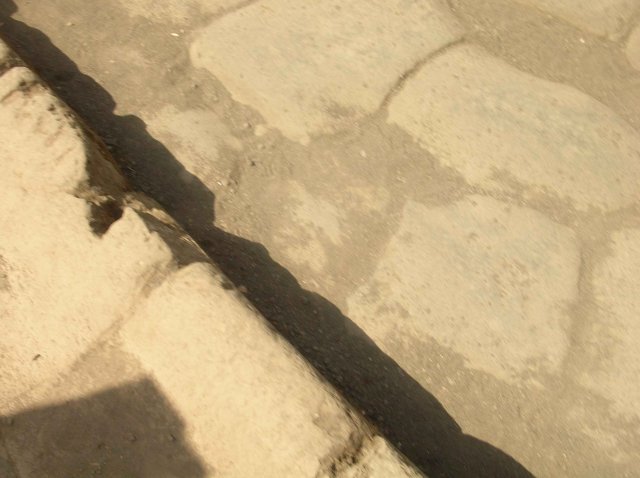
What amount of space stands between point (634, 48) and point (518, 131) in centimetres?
61

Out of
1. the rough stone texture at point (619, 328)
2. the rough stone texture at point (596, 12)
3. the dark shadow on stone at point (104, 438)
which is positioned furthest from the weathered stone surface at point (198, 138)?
the rough stone texture at point (596, 12)

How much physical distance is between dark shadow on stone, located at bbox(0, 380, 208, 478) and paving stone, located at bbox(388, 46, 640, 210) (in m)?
1.10

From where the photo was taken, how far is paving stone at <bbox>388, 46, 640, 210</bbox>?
2.09 m

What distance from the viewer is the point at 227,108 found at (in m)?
2.12

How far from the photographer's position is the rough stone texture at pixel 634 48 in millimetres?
2414

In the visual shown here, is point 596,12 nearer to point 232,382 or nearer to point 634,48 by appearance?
point 634,48

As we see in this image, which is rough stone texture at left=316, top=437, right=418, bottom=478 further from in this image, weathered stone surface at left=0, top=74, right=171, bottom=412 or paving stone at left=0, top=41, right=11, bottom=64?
paving stone at left=0, top=41, right=11, bottom=64

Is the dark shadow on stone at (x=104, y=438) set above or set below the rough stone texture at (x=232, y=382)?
below

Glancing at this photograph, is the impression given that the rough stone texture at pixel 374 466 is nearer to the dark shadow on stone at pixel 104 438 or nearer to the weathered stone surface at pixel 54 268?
the dark shadow on stone at pixel 104 438

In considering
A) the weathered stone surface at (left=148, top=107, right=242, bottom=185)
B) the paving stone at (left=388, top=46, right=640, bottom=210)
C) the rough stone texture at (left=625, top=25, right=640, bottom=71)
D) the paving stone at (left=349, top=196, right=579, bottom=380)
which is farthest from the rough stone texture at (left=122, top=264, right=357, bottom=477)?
the rough stone texture at (left=625, top=25, right=640, bottom=71)

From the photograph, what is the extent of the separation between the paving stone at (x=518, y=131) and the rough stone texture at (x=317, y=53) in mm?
95

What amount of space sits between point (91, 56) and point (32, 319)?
1.01 m

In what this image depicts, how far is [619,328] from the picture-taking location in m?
1.87

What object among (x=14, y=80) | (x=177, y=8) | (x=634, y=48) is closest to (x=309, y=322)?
(x=14, y=80)
